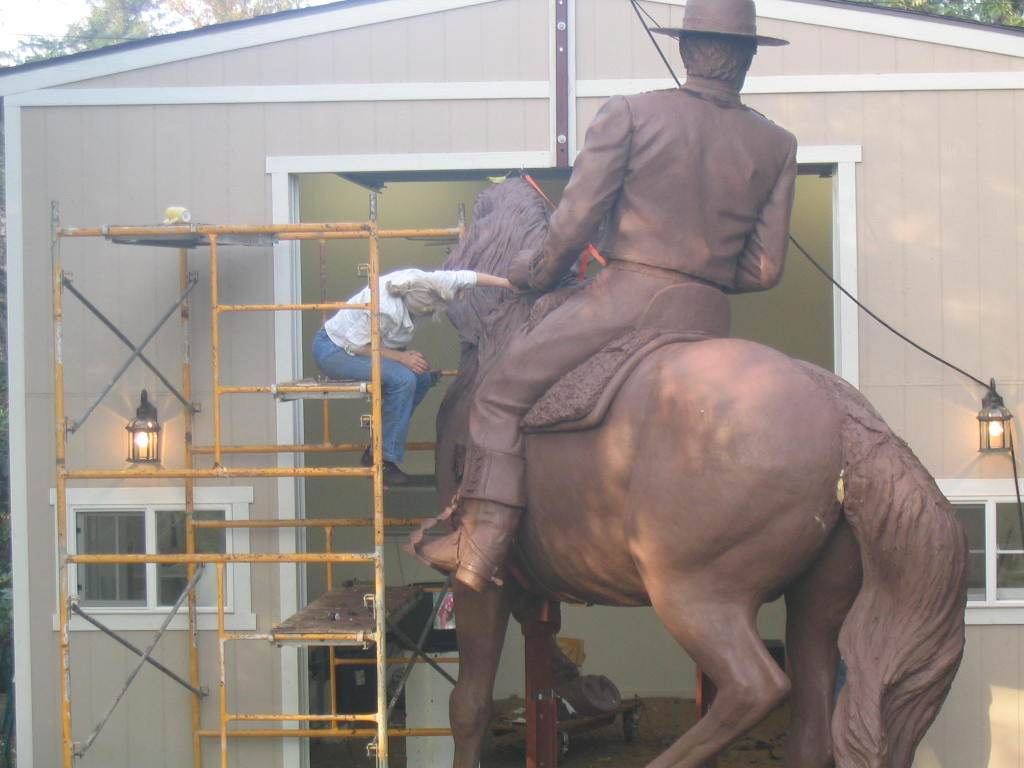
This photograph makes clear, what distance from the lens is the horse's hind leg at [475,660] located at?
4879 mm

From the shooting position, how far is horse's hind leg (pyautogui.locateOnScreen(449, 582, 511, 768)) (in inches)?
192

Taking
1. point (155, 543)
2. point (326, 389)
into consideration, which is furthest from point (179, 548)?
point (326, 389)

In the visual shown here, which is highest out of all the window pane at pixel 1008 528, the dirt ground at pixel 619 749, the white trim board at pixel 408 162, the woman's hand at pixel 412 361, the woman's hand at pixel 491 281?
the white trim board at pixel 408 162

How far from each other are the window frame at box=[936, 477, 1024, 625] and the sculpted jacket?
242 centimetres

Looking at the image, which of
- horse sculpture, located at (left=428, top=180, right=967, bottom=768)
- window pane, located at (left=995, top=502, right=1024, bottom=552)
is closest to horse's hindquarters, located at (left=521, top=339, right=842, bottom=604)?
horse sculpture, located at (left=428, top=180, right=967, bottom=768)

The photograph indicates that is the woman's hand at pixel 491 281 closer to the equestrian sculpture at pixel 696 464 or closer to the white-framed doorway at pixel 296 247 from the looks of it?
the equestrian sculpture at pixel 696 464

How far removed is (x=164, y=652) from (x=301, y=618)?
1.34m

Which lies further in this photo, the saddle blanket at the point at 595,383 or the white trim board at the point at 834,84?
the white trim board at the point at 834,84

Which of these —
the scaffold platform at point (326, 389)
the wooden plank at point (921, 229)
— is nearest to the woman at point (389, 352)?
the scaffold platform at point (326, 389)

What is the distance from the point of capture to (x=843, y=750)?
3689 mm

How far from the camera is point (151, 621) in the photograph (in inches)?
251

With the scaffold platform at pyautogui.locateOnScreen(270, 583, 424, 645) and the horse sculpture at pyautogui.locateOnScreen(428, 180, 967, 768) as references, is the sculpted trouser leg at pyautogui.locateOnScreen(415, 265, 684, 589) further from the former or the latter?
the scaffold platform at pyautogui.locateOnScreen(270, 583, 424, 645)

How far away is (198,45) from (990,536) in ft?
14.4

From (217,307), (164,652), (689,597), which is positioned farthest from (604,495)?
(164,652)
